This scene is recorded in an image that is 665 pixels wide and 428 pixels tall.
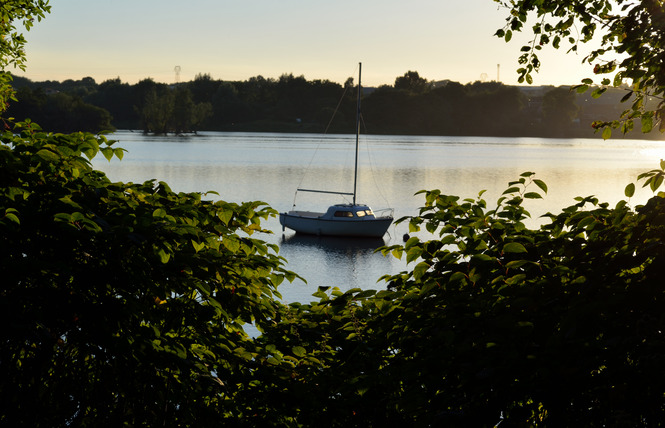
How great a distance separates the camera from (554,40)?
21.7ft

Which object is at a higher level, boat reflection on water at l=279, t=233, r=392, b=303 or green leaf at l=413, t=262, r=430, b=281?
green leaf at l=413, t=262, r=430, b=281

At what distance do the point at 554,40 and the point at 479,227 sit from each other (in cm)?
261

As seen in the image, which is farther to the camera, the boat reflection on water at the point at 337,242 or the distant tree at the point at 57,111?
the distant tree at the point at 57,111

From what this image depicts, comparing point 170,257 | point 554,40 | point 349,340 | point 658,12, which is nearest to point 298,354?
point 349,340

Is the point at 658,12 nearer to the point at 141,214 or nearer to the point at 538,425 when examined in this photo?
the point at 538,425

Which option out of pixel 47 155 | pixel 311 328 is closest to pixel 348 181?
pixel 311 328

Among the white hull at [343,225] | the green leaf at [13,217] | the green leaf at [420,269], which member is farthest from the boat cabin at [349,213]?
the green leaf at [13,217]

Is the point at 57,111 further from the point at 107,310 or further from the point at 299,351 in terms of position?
the point at 107,310

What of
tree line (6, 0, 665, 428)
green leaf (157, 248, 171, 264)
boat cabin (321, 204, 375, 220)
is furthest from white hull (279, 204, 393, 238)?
green leaf (157, 248, 171, 264)

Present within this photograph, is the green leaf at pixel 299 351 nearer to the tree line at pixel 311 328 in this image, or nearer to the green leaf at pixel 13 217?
the tree line at pixel 311 328

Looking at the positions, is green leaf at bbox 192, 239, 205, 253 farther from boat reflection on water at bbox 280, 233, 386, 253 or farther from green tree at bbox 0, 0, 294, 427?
boat reflection on water at bbox 280, 233, 386, 253

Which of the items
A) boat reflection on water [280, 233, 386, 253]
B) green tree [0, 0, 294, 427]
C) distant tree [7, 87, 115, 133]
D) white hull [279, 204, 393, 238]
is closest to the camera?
green tree [0, 0, 294, 427]

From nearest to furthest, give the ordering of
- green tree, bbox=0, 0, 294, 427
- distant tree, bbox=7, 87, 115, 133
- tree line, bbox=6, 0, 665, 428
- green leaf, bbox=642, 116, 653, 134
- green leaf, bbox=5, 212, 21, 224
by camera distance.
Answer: tree line, bbox=6, 0, 665, 428 < green leaf, bbox=5, 212, 21, 224 < green tree, bbox=0, 0, 294, 427 < green leaf, bbox=642, 116, 653, 134 < distant tree, bbox=7, 87, 115, 133

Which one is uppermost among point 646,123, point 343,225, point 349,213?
point 646,123
